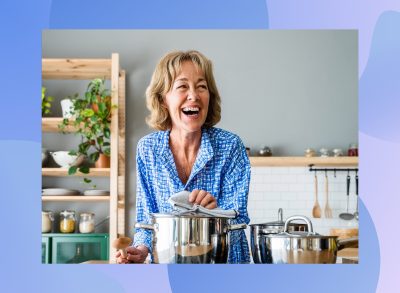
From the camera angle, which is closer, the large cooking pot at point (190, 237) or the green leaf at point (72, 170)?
the large cooking pot at point (190, 237)

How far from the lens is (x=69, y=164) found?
1.66 m

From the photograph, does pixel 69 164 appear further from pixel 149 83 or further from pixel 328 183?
pixel 328 183

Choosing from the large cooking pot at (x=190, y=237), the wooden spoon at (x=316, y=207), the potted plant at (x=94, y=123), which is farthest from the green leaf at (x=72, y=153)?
the wooden spoon at (x=316, y=207)

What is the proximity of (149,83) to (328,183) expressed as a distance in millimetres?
1338

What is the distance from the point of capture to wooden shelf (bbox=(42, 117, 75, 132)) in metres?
1.63

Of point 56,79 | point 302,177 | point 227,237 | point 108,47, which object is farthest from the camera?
point 302,177

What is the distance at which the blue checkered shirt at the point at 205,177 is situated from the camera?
1.42 metres

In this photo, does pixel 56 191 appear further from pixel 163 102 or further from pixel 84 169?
pixel 163 102

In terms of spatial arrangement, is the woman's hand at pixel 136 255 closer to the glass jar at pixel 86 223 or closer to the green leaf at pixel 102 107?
the glass jar at pixel 86 223
